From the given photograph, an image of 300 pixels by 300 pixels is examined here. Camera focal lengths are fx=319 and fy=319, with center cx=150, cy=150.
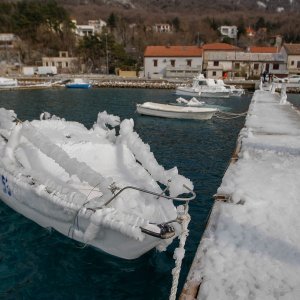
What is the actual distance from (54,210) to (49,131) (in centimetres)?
546

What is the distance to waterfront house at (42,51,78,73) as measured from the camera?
273ft

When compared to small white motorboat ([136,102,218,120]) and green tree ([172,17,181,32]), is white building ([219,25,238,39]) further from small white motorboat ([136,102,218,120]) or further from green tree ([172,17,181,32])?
small white motorboat ([136,102,218,120])

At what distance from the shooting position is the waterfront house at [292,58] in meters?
69.4

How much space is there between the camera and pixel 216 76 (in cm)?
7112

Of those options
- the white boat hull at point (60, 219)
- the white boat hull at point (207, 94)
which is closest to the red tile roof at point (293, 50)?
the white boat hull at point (207, 94)

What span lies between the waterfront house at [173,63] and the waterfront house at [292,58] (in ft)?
62.4

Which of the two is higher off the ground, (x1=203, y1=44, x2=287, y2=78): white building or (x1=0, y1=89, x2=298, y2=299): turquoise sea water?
(x1=203, y1=44, x2=287, y2=78): white building

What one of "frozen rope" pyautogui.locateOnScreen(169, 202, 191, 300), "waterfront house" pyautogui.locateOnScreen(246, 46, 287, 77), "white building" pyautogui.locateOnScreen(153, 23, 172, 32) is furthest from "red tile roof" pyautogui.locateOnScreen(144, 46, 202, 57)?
"frozen rope" pyautogui.locateOnScreen(169, 202, 191, 300)

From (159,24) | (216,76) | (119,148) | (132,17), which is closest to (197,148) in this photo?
(119,148)

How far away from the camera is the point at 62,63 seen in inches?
3295

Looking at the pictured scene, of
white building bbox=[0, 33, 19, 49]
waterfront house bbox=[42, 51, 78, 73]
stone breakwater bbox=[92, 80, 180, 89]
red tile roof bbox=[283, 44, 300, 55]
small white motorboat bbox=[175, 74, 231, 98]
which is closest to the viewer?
small white motorboat bbox=[175, 74, 231, 98]

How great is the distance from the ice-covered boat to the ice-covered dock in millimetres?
1027

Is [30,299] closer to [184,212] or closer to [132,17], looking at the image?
[184,212]

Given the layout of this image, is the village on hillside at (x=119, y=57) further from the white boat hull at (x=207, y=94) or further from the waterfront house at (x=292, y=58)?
the white boat hull at (x=207, y=94)
